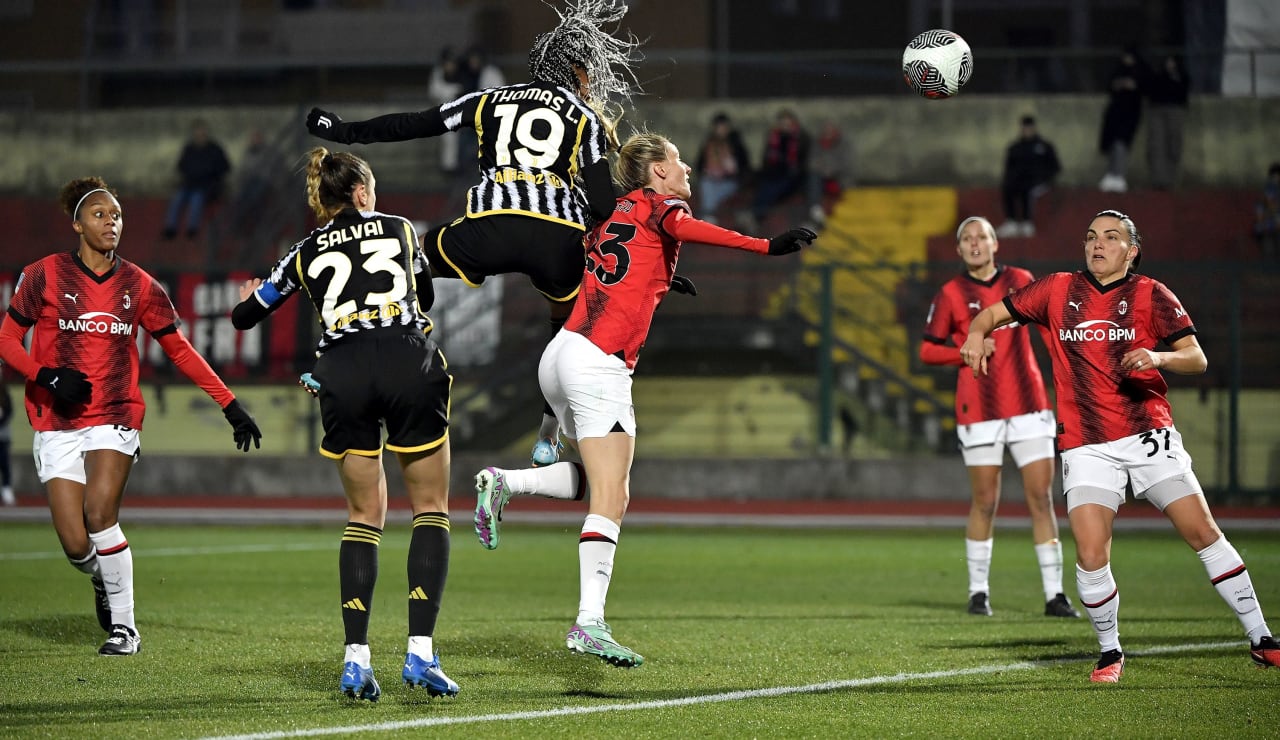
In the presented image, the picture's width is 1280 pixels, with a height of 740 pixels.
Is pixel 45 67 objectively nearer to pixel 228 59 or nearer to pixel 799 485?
pixel 228 59

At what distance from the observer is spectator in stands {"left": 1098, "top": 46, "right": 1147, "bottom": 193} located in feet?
80.5

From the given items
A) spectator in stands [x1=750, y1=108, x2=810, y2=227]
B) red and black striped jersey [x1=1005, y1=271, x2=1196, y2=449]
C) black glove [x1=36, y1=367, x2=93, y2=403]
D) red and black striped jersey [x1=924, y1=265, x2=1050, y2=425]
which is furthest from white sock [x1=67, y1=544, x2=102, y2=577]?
spectator in stands [x1=750, y1=108, x2=810, y2=227]

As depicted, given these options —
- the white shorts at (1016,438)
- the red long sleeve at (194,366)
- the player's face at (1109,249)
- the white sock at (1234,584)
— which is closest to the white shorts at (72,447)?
the red long sleeve at (194,366)

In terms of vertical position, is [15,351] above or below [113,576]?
above

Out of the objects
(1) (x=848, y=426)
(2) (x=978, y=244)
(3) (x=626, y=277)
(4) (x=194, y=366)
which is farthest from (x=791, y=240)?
(1) (x=848, y=426)

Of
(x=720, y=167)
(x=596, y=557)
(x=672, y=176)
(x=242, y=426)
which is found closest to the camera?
(x=596, y=557)

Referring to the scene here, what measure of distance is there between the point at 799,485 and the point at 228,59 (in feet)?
53.5

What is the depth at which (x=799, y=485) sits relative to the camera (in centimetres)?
2044

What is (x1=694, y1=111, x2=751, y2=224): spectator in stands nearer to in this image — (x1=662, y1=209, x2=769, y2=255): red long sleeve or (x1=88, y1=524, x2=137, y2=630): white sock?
(x1=88, y1=524, x2=137, y2=630): white sock

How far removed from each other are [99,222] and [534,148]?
236cm

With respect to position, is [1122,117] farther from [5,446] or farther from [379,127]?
[379,127]

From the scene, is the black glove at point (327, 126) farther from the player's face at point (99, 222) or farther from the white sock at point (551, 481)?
the white sock at point (551, 481)

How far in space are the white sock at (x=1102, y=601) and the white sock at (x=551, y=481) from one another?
239 centimetres

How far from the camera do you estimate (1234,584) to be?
298 inches
